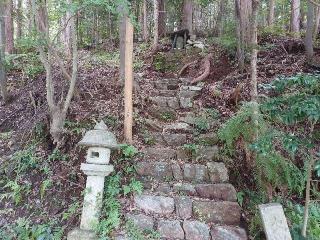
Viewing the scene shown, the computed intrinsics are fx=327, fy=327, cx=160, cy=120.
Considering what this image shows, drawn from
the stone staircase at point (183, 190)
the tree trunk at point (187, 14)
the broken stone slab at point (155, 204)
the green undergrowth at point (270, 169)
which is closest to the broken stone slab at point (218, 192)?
the stone staircase at point (183, 190)

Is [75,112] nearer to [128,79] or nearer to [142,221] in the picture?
[128,79]

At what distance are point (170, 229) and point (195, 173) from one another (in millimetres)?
1187

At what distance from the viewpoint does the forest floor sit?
191 inches

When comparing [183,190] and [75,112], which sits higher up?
[75,112]

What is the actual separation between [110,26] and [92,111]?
5.96 meters

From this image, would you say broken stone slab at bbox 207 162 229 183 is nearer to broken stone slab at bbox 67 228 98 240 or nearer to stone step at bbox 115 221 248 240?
stone step at bbox 115 221 248 240

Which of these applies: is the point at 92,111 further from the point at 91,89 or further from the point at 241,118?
the point at 241,118

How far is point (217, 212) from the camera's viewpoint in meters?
4.48

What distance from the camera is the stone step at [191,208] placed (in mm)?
4434

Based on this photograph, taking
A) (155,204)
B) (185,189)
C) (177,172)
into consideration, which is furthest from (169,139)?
(155,204)

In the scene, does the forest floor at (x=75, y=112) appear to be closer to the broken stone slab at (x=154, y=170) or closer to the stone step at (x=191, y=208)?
the stone step at (x=191, y=208)

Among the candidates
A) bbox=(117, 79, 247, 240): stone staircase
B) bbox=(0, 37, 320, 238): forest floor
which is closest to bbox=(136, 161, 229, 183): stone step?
bbox=(117, 79, 247, 240): stone staircase

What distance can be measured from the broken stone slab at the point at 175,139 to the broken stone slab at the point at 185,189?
3.72ft

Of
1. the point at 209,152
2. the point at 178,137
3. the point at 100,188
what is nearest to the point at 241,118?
the point at 209,152
